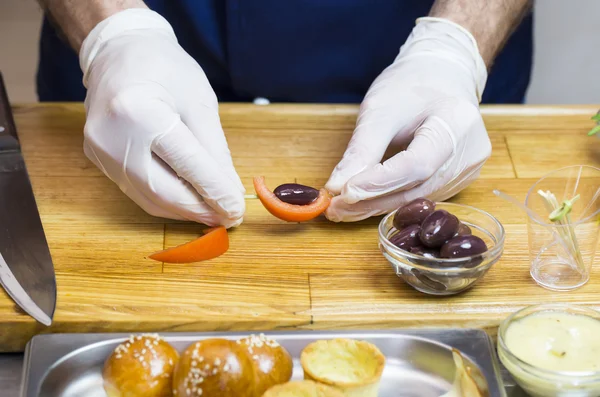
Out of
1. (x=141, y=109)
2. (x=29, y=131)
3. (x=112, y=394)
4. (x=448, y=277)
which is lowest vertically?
(x=29, y=131)

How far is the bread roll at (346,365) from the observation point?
1266 mm

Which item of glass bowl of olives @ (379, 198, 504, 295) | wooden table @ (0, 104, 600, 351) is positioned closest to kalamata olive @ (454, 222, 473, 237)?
glass bowl of olives @ (379, 198, 504, 295)

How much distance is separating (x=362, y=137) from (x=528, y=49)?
34.1 inches

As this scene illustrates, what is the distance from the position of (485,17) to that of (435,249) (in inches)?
31.0

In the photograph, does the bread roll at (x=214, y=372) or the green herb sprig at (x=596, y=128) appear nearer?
the bread roll at (x=214, y=372)

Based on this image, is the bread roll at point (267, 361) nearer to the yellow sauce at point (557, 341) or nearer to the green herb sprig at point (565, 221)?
the yellow sauce at point (557, 341)

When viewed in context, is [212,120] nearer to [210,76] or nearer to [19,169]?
[19,169]

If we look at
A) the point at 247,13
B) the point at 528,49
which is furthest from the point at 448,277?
the point at 528,49

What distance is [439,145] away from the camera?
163 centimetres

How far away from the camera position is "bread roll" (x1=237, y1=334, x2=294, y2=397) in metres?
1.28

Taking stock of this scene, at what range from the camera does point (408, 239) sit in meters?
1.47

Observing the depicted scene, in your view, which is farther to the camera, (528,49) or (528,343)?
(528,49)

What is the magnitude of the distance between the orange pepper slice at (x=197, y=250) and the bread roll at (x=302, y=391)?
0.43m

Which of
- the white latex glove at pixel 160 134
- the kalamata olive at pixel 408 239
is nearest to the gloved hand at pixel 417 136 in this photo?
the kalamata olive at pixel 408 239
